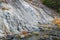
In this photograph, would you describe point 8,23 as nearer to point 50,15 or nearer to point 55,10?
point 50,15

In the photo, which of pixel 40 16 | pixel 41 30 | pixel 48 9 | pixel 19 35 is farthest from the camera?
pixel 48 9

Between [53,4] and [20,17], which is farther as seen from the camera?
[53,4]

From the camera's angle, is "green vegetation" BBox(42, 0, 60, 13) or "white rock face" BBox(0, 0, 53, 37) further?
"green vegetation" BBox(42, 0, 60, 13)

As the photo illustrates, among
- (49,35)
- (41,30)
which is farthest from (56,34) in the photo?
(41,30)

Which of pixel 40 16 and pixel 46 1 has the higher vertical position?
pixel 46 1

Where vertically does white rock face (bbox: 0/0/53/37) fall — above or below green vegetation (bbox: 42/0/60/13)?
below

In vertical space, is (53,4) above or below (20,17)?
above

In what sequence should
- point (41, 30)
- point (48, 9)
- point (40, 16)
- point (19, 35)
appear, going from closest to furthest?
point (19, 35) < point (41, 30) < point (40, 16) < point (48, 9)

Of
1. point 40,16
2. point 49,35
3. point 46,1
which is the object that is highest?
point 46,1
